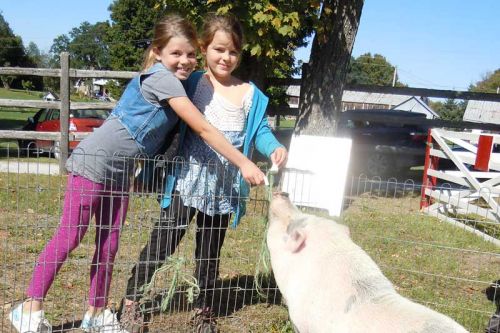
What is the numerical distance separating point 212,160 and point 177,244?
638 millimetres

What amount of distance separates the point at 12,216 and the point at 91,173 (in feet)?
12.9

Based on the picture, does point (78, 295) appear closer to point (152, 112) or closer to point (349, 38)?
point (152, 112)

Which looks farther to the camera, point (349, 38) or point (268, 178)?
point (349, 38)

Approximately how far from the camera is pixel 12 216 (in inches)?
261

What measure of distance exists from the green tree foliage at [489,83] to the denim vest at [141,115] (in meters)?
62.3

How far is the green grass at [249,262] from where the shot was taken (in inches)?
162

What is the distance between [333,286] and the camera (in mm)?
2605

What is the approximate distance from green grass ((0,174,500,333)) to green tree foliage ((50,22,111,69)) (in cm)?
7294

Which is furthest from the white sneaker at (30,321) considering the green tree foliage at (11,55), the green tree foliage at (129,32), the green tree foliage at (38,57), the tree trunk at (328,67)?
the green tree foliage at (38,57)

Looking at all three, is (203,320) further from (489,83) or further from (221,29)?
(489,83)

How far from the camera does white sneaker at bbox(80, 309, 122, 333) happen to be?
141 inches

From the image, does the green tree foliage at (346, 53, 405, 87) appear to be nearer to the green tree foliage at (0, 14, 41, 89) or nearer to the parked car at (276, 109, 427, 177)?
the green tree foliage at (0, 14, 41, 89)

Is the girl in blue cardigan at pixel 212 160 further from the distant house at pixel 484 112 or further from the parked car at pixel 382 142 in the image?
the distant house at pixel 484 112

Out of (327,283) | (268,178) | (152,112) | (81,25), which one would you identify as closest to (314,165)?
(268,178)
